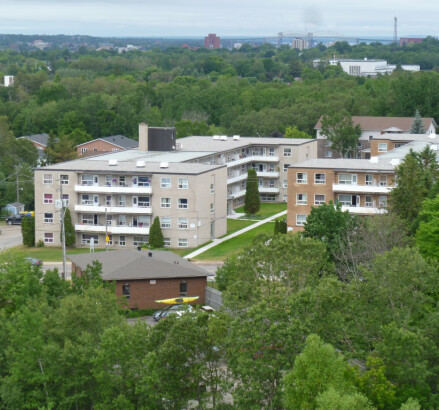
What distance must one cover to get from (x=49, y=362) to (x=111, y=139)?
273ft

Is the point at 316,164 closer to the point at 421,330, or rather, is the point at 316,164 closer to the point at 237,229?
the point at 237,229

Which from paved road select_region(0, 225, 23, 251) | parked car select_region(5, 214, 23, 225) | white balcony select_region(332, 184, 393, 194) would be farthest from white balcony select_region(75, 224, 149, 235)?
white balcony select_region(332, 184, 393, 194)

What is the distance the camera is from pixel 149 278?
5434 cm

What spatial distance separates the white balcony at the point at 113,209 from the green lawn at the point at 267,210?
13.1m

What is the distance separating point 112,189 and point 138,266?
62.2ft

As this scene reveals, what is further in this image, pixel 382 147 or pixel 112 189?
pixel 382 147

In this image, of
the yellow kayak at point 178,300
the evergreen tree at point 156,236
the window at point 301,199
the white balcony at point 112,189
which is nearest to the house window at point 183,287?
the yellow kayak at point 178,300

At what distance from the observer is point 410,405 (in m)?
29.1

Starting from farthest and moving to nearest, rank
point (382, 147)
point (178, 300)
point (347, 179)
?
point (382, 147)
point (347, 179)
point (178, 300)

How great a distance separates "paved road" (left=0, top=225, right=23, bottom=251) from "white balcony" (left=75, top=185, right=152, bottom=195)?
7.00 m

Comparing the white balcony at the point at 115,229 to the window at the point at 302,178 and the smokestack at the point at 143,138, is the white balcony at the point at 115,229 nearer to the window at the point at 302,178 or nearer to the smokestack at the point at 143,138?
the window at the point at 302,178

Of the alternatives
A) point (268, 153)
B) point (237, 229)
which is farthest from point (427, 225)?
point (268, 153)

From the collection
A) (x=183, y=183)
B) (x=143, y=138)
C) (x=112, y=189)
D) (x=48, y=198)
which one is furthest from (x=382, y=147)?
(x=48, y=198)

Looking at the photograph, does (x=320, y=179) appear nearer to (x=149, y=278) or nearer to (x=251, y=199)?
(x=251, y=199)
